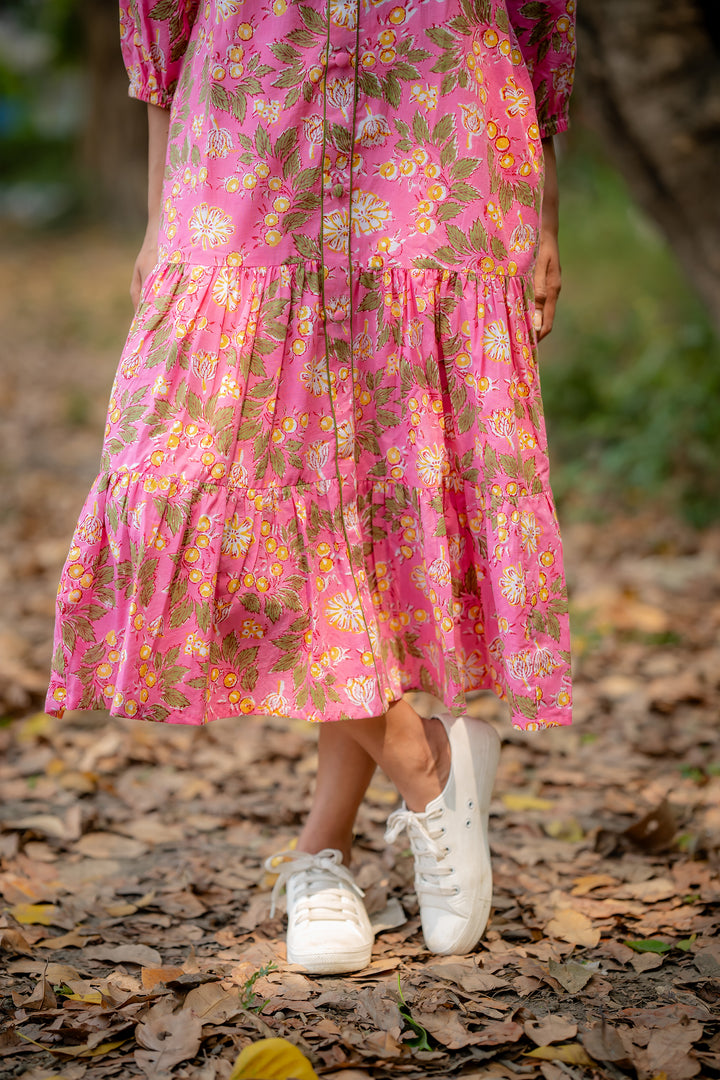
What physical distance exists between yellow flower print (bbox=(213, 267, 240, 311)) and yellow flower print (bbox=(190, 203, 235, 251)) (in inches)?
1.7

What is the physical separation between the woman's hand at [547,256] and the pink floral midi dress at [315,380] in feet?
0.35

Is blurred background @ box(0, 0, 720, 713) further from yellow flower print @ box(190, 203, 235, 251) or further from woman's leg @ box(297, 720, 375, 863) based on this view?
yellow flower print @ box(190, 203, 235, 251)

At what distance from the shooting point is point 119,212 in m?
14.8

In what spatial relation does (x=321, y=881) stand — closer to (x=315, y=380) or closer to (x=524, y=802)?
(x=524, y=802)

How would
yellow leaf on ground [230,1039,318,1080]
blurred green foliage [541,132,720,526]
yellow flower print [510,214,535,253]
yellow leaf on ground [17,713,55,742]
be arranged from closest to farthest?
1. yellow leaf on ground [230,1039,318,1080]
2. yellow flower print [510,214,535,253]
3. yellow leaf on ground [17,713,55,742]
4. blurred green foliage [541,132,720,526]

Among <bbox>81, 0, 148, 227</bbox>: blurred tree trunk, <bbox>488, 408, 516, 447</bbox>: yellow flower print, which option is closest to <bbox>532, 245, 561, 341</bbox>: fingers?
<bbox>488, 408, 516, 447</bbox>: yellow flower print

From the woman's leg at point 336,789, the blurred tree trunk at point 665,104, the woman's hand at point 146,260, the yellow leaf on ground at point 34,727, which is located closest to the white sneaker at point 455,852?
the woman's leg at point 336,789

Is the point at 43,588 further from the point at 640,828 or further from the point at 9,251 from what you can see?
the point at 9,251

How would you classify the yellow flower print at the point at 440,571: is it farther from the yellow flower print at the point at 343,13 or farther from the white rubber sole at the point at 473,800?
the yellow flower print at the point at 343,13

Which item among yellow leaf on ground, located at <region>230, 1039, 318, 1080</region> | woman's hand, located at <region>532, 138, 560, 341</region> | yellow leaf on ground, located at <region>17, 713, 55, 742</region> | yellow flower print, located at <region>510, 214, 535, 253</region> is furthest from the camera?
yellow leaf on ground, located at <region>17, 713, 55, 742</region>

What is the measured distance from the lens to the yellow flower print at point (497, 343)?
1452mm

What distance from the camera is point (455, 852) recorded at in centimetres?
156

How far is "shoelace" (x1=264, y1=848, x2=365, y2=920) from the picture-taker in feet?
5.16

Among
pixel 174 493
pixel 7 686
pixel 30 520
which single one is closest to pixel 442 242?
pixel 174 493
